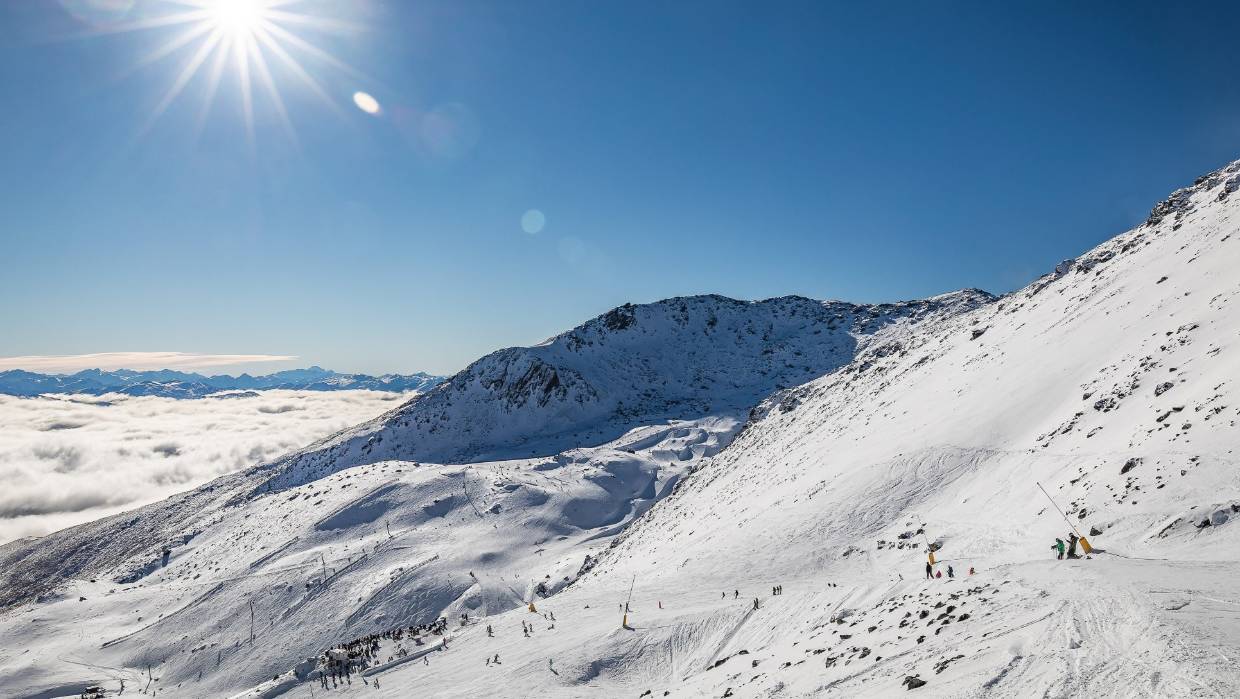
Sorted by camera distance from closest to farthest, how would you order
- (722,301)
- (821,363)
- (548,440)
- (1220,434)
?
(1220,434), (548,440), (821,363), (722,301)

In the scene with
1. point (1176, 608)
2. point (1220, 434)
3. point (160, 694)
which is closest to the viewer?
point (1176, 608)

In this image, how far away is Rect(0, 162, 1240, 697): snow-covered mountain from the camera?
11884mm

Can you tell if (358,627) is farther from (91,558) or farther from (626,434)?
(91,558)

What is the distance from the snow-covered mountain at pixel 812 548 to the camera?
11.9 m

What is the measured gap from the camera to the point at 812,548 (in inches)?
1025

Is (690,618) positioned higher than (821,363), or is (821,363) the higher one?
(821,363)

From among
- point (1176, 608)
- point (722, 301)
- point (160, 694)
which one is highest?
point (722, 301)

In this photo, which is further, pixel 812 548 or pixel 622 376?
pixel 622 376

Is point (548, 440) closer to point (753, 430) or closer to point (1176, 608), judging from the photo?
point (753, 430)

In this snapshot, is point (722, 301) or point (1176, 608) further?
point (722, 301)

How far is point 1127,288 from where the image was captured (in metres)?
35.9

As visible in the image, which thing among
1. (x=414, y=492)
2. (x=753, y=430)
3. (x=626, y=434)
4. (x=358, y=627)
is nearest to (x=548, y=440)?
(x=626, y=434)

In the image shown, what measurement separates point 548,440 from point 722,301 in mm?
63590

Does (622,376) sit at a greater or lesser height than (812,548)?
greater
